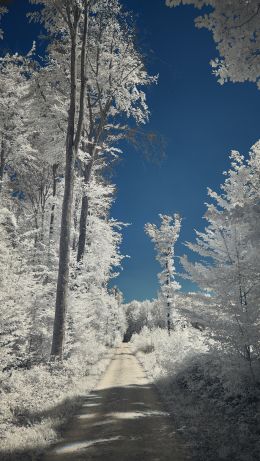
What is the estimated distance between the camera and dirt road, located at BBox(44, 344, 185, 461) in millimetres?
5883

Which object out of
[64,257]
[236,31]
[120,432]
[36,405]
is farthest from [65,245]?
[236,31]

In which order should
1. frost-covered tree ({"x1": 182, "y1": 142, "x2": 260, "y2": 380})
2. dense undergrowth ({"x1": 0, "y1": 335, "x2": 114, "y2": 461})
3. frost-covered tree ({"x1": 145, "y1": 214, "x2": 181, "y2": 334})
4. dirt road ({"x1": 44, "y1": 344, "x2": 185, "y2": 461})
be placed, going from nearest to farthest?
1. dirt road ({"x1": 44, "y1": 344, "x2": 185, "y2": 461})
2. dense undergrowth ({"x1": 0, "y1": 335, "x2": 114, "y2": 461})
3. frost-covered tree ({"x1": 182, "y1": 142, "x2": 260, "y2": 380})
4. frost-covered tree ({"x1": 145, "y1": 214, "x2": 181, "y2": 334})

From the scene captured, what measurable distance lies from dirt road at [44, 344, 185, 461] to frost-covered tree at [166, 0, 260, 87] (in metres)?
6.28

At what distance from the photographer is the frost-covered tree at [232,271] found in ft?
27.1

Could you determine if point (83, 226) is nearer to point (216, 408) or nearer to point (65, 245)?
point (65, 245)

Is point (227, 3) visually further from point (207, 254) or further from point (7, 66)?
point (7, 66)

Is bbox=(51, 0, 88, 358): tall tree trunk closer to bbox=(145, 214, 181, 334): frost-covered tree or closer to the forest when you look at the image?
the forest

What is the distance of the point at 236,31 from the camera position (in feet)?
16.3

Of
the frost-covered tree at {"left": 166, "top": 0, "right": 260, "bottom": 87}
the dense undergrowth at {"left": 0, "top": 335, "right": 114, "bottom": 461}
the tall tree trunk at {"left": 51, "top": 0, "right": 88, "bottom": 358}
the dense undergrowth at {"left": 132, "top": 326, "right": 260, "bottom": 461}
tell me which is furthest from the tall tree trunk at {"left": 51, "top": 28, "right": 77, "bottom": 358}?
the frost-covered tree at {"left": 166, "top": 0, "right": 260, "bottom": 87}

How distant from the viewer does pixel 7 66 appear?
759 inches

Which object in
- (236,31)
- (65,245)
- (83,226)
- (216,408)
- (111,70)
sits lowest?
(216,408)

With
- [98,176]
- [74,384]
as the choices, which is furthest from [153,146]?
[74,384]

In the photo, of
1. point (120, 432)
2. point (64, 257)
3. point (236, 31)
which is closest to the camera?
point (236, 31)

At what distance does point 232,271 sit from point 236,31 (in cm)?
551
